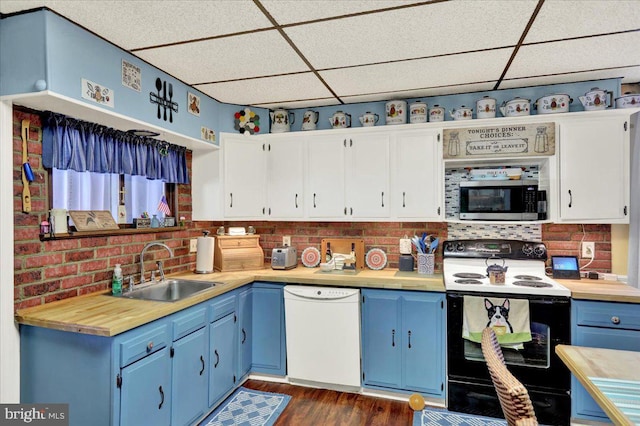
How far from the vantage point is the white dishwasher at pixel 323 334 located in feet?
9.35

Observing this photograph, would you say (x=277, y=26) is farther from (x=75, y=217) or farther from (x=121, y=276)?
(x=121, y=276)

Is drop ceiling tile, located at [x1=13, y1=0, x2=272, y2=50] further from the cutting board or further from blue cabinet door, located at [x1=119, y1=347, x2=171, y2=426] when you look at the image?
the cutting board

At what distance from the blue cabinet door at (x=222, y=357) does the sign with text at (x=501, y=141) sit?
2.18m

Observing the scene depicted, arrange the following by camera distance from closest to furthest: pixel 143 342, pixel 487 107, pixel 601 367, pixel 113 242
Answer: pixel 601 367, pixel 143 342, pixel 113 242, pixel 487 107

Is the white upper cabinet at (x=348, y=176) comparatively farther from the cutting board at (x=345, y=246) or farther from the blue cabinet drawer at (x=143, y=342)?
the blue cabinet drawer at (x=143, y=342)

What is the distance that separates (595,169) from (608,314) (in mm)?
1034

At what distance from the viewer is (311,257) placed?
3545mm

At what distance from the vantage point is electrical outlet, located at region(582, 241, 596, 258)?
289 centimetres

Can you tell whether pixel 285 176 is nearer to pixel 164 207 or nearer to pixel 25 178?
pixel 164 207

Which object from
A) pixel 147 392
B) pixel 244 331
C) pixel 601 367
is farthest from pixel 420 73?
pixel 147 392

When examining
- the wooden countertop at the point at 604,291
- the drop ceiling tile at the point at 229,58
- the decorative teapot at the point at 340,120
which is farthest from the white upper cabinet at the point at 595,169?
the drop ceiling tile at the point at 229,58

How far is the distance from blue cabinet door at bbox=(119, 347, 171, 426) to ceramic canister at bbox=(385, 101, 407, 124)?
2446mm

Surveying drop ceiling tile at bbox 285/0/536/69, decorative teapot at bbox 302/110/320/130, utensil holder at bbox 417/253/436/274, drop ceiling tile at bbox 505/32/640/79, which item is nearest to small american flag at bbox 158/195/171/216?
decorative teapot at bbox 302/110/320/130

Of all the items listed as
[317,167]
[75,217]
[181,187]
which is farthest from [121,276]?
[317,167]
